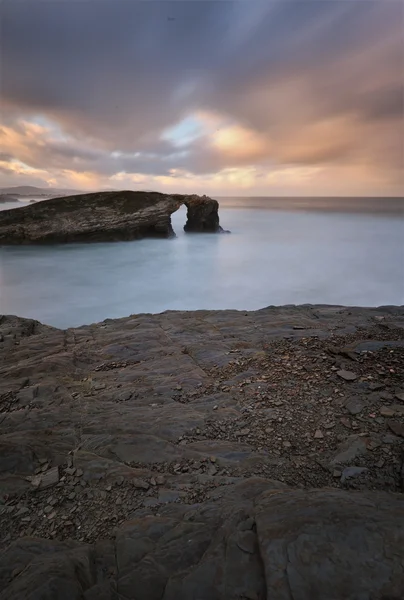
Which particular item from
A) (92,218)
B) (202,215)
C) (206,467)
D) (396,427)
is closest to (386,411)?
(396,427)

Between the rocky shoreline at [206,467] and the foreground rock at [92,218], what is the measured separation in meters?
16.5

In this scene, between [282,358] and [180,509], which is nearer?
[180,509]

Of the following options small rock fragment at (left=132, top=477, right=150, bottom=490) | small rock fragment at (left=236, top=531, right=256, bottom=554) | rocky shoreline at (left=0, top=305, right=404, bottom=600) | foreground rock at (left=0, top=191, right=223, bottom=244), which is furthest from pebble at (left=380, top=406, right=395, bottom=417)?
foreground rock at (left=0, top=191, right=223, bottom=244)

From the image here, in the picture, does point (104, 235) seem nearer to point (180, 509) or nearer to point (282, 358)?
point (282, 358)

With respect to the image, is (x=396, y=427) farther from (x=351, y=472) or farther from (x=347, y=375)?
(x=347, y=375)

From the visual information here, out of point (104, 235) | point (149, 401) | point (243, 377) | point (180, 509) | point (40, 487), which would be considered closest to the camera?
point (180, 509)

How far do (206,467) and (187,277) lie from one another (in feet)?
37.0

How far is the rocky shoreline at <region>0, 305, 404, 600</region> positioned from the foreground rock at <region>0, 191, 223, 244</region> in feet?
54.2

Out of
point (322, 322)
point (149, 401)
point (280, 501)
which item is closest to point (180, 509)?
point (280, 501)

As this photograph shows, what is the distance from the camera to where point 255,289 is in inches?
484

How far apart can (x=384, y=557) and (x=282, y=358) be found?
321cm

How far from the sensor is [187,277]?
45.7 feet

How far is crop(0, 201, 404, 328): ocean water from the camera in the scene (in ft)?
34.6

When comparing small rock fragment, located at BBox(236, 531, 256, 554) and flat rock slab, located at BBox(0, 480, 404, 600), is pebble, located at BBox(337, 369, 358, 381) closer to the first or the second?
flat rock slab, located at BBox(0, 480, 404, 600)
